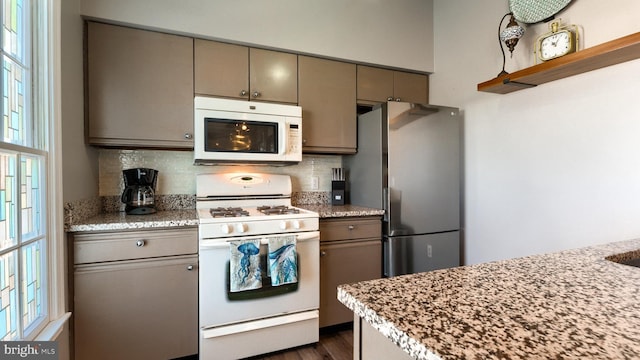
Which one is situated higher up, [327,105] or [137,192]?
[327,105]

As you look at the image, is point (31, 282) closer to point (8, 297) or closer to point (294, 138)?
point (8, 297)

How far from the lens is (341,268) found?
2131 mm

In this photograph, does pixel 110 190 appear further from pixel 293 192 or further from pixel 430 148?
pixel 430 148

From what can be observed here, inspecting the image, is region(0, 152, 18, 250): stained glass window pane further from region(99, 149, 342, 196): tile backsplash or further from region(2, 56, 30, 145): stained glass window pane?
region(99, 149, 342, 196): tile backsplash

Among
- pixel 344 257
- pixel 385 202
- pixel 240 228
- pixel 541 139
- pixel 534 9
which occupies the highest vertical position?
pixel 534 9

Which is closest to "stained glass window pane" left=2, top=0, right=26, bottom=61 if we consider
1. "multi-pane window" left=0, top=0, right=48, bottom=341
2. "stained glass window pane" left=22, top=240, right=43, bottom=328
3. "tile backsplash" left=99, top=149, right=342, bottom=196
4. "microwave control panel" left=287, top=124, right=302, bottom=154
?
"multi-pane window" left=0, top=0, right=48, bottom=341

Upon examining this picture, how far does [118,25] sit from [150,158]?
88 centimetres

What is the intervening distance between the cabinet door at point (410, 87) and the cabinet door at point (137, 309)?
212cm

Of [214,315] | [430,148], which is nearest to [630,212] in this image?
[430,148]

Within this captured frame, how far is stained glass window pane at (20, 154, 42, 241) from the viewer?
1234mm

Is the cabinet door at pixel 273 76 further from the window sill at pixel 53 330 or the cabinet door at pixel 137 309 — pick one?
the window sill at pixel 53 330

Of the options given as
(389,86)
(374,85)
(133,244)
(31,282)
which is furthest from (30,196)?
(389,86)

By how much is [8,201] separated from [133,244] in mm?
589

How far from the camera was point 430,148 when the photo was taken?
2.25 meters
